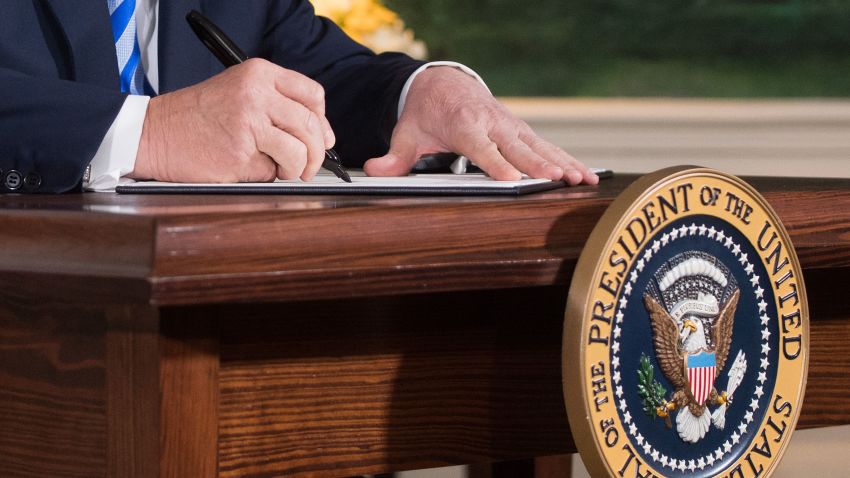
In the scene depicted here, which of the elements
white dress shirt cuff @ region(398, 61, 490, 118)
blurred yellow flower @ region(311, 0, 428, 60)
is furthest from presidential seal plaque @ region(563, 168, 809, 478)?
blurred yellow flower @ region(311, 0, 428, 60)

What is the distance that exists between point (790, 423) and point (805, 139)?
12.7ft

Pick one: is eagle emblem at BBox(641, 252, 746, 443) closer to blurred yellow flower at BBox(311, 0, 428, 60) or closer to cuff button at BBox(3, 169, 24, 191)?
cuff button at BBox(3, 169, 24, 191)

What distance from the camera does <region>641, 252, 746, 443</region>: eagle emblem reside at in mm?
908

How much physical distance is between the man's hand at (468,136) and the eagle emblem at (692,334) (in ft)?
1.04

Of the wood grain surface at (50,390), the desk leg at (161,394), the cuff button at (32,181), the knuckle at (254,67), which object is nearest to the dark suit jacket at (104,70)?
the cuff button at (32,181)

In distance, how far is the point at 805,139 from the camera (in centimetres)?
467

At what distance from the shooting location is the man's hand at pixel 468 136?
1.25m

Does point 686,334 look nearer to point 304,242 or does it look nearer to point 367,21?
point 304,242

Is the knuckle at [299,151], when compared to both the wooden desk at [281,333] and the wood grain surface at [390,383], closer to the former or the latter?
the wooden desk at [281,333]

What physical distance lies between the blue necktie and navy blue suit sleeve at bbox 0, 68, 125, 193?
44 cm

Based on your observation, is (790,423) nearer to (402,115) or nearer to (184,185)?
(184,185)

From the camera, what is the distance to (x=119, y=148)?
120cm

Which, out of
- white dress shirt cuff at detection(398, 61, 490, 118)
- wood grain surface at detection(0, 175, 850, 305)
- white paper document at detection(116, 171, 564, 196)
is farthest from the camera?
white dress shirt cuff at detection(398, 61, 490, 118)

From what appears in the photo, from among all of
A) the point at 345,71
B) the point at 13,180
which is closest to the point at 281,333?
the point at 13,180
